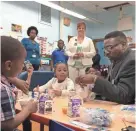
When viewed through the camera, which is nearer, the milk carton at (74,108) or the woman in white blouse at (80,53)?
the milk carton at (74,108)

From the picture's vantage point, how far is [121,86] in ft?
5.49

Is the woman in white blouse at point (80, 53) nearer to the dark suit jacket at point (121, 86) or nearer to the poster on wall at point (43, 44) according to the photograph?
the dark suit jacket at point (121, 86)

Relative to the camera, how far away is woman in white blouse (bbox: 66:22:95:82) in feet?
12.8

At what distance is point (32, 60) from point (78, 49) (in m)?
1.17

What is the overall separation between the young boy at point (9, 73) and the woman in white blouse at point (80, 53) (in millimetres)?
2801

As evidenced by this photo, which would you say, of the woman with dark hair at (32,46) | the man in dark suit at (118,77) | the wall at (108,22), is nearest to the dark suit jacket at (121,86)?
the man in dark suit at (118,77)

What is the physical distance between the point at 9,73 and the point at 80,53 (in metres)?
2.82

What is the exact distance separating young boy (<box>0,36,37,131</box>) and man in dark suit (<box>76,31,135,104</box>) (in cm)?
70

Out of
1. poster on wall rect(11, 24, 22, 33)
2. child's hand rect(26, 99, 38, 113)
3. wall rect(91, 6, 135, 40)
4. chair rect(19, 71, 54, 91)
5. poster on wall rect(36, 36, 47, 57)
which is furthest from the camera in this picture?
wall rect(91, 6, 135, 40)

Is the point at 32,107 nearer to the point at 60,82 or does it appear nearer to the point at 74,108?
the point at 74,108

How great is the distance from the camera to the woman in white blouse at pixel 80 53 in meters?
3.89

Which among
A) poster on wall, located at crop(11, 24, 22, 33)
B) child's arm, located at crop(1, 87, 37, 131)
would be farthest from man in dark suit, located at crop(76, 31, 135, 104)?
poster on wall, located at crop(11, 24, 22, 33)

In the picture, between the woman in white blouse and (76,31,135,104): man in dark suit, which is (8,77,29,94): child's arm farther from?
the woman in white blouse

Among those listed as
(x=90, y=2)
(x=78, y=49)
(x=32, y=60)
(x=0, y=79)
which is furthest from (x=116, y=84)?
(x=90, y=2)
